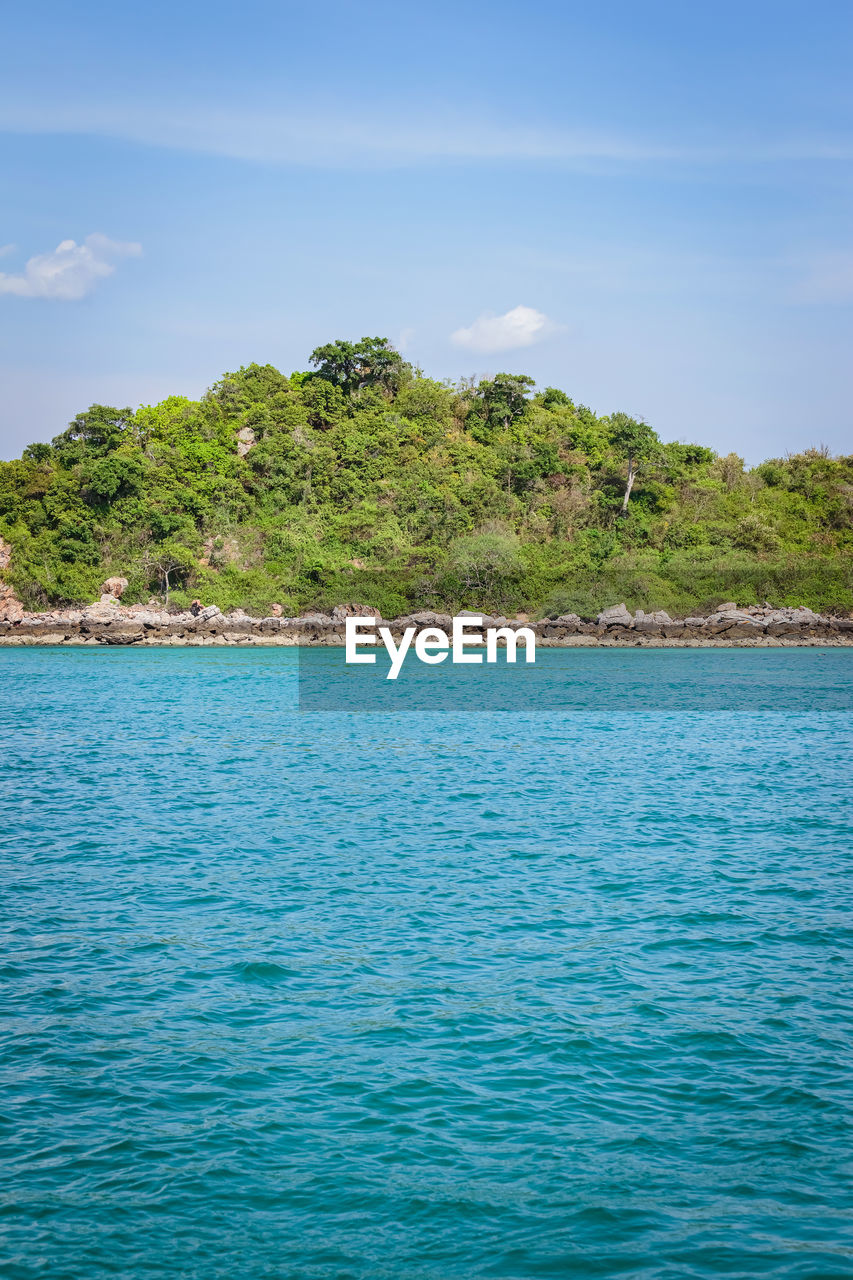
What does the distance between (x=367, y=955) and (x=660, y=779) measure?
10.2 meters

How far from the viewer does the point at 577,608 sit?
60.8 m

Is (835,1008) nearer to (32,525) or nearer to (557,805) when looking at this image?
(557,805)

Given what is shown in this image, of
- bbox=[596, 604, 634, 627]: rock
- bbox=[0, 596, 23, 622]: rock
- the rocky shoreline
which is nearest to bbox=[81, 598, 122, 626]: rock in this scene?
the rocky shoreline

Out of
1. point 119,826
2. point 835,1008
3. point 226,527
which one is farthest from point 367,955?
point 226,527

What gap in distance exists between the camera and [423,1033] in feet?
22.9

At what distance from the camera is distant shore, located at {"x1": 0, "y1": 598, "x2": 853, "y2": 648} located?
2272 inches

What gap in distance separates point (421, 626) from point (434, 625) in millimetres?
872

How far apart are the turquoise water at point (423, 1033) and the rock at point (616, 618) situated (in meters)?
42.9

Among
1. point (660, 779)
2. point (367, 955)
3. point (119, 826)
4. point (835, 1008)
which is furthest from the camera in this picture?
point (660, 779)

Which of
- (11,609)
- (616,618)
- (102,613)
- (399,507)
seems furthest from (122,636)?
(616,618)

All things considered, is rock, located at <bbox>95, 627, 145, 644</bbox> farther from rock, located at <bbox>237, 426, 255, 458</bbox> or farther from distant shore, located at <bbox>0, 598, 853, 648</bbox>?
rock, located at <bbox>237, 426, 255, 458</bbox>

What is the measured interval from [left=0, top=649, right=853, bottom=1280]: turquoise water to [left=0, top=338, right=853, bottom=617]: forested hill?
1892 inches

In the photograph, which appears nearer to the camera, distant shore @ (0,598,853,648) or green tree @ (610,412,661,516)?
distant shore @ (0,598,853,648)

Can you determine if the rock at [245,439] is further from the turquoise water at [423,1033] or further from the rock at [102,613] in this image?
the turquoise water at [423,1033]
